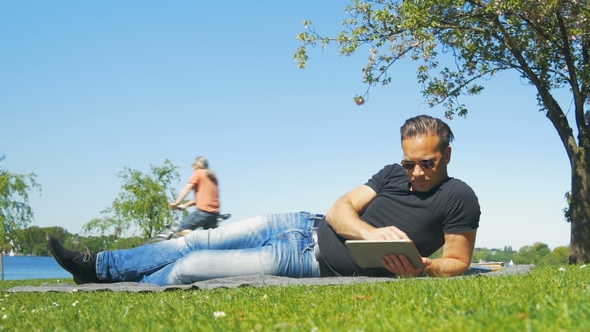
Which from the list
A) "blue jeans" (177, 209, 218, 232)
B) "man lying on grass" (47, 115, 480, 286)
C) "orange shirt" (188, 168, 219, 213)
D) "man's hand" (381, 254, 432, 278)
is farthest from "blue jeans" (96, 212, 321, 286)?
"orange shirt" (188, 168, 219, 213)

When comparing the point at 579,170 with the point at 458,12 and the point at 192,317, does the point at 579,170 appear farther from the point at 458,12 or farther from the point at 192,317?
the point at 192,317

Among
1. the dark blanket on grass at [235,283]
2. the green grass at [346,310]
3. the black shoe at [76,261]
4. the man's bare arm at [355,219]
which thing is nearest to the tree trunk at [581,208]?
the dark blanket on grass at [235,283]

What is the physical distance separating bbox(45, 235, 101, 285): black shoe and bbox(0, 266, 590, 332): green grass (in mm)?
1188

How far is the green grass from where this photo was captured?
8.66 ft

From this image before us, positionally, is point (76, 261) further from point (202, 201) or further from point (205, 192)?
point (205, 192)

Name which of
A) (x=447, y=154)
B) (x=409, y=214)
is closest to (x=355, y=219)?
(x=409, y=214)

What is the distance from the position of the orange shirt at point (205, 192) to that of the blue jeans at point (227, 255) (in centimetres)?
584

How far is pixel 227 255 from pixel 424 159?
6.91 ft

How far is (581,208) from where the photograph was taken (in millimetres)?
16078

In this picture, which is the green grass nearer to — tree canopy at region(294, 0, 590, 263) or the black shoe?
the black shoe

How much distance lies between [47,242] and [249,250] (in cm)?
192

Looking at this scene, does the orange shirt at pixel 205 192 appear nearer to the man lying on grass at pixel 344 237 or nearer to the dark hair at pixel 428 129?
the man lying on grass at pixel 344 237

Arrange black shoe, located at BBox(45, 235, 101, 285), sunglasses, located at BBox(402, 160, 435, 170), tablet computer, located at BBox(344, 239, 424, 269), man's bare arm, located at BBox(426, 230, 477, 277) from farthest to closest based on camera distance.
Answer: black shoe, located at BBox(45, 235, 101, 285) < sunglasses, located at BBox(402, 160, 435, 170) < man's bare arm, located at BBox(426, 230, 477, 277) < tablet computer, located at BBox(344, 239, 424, 269)

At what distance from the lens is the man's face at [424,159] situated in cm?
575
